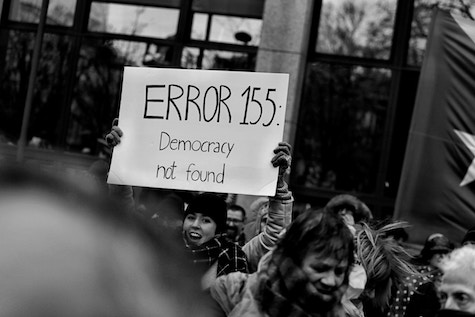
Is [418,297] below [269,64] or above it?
below

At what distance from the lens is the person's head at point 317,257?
308cm

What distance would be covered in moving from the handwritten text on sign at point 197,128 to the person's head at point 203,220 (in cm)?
10

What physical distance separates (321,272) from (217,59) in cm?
848

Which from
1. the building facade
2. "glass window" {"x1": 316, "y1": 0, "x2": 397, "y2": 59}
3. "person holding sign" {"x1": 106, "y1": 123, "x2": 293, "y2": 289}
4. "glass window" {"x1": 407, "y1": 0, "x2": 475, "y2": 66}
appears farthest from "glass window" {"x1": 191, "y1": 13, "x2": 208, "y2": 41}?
"person holding sign" {"x1": 106, "y1": 123, "x2": 293, "y2": 289}

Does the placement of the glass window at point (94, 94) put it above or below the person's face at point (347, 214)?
above

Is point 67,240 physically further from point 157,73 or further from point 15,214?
point 157,73

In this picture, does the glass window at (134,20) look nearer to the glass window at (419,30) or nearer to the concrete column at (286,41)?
the concrete column at (286,41)

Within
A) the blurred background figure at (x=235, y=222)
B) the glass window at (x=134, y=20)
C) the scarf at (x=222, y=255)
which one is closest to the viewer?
the scarf at (x=222, y=255)

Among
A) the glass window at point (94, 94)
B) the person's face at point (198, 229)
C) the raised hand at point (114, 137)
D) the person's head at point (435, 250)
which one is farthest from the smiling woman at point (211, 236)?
the glass window at point (94, 94)

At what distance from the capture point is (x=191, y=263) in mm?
2412

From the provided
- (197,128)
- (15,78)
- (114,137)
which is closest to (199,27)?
(15,78)

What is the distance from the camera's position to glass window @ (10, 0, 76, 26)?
11812 mm

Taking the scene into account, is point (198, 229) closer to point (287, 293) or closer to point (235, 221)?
point (287, 293)

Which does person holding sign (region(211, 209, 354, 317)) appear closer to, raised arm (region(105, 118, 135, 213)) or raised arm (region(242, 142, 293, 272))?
raised arm (region(242, 142, 293, 272))
